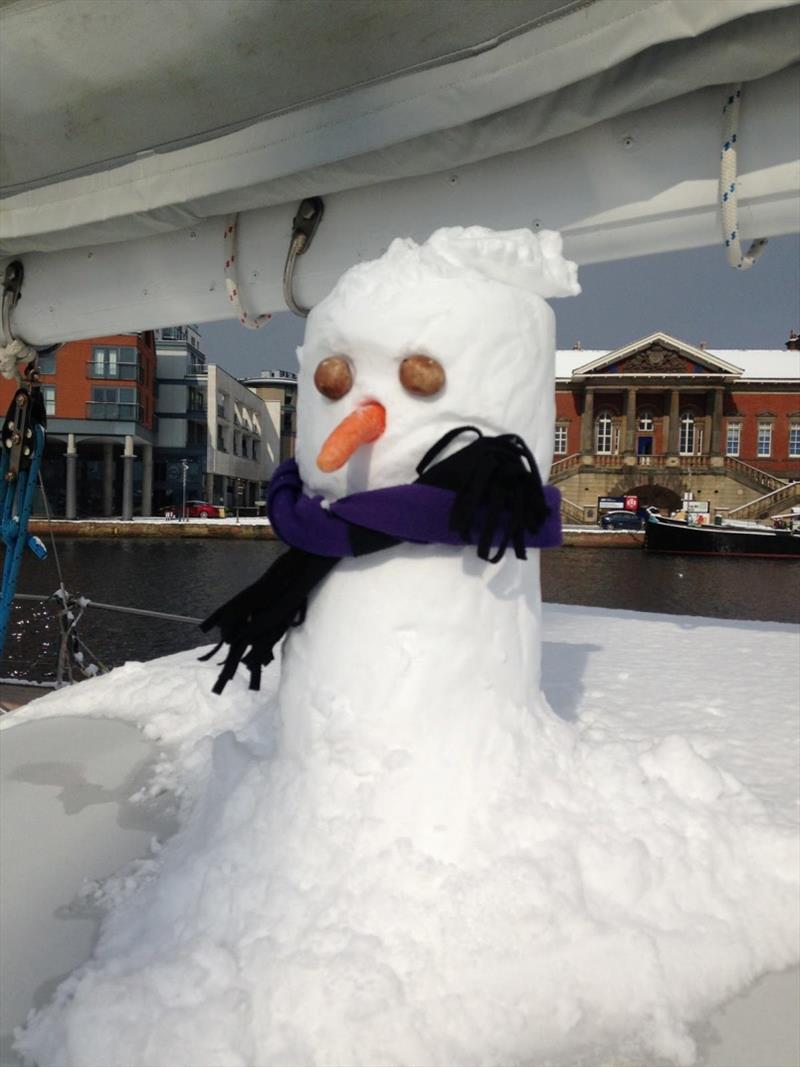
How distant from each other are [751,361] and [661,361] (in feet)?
19.8

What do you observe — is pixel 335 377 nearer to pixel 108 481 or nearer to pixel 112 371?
pixel 112 371

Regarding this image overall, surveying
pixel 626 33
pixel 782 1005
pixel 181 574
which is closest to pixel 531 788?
pixel 782 1005

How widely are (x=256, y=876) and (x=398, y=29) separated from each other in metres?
1.99

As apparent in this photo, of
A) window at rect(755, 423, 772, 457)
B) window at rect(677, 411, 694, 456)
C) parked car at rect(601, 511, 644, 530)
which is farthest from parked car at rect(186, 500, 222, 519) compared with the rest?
window at rect(755, 423, 772, 457)

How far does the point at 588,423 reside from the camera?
3469cm

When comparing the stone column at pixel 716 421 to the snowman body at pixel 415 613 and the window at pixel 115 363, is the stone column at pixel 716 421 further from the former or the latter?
the snowman body at pixel 415 613

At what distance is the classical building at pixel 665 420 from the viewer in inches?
1308

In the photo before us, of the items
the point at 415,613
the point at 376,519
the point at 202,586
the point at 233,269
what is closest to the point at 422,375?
the point at 376,519

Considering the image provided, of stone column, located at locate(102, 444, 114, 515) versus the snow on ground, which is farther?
stone column, located at locate(102, 444, 114, 515)

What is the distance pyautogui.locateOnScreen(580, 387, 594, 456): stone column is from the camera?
34.6m

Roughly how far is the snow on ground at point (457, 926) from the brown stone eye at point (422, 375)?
2.40 ft

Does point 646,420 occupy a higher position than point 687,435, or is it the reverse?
point 646,420

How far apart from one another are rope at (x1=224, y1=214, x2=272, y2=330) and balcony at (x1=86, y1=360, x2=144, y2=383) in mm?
27685

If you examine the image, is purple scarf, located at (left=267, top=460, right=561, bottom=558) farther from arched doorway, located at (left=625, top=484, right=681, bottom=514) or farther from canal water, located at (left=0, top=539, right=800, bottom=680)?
arched doorway, located at (left=625, top=484, right=681, bottom=514)
